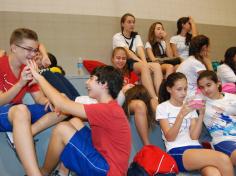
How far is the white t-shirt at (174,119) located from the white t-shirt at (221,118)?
0.69 ft

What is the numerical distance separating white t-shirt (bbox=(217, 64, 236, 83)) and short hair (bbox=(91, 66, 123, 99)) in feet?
6.33

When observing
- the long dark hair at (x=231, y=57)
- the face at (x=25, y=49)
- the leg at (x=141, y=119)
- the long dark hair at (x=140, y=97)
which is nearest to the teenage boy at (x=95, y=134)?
the face at (x=25, y=49)

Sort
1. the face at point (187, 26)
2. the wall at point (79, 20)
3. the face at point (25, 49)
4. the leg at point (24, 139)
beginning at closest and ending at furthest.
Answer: the leg at point (24, 139) < the face at point (25, 49) < the wall at point (79, 20) < the face at point (187, 26)

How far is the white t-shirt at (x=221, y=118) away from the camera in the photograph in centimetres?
283

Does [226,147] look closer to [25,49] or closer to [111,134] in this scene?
[111,134]

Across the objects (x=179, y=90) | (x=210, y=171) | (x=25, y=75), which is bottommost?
(x=210, y=171)

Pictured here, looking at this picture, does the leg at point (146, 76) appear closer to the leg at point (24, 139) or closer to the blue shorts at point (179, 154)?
the blue shorts at point (179, 154)

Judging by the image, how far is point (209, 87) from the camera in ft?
9.67

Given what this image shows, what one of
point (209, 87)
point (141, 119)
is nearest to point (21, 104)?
point (141, 119)

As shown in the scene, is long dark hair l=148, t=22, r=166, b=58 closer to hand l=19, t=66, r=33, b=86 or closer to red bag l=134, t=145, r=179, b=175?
red bag l=134, t=145, r=179, b=175

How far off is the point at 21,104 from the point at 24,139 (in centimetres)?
31

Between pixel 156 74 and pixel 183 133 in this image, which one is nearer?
pixel 183 133

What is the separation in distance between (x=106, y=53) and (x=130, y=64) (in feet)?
3.05

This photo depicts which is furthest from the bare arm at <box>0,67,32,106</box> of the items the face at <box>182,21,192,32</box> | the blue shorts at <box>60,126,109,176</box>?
the face at <box>182,21,192,32</box>
